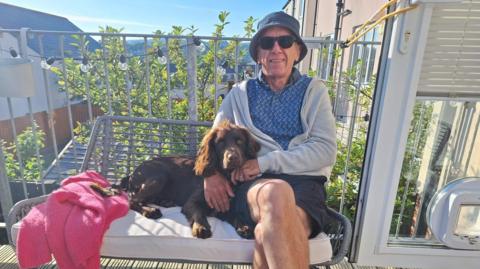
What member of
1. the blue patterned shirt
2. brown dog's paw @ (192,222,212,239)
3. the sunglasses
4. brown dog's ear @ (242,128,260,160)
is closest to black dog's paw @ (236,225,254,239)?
brown dog's paw @ (192,222,212,239)

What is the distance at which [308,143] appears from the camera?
1710 millimetres

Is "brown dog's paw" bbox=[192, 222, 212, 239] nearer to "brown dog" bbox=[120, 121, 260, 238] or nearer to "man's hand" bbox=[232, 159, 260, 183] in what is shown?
"brown dog" bbox=[120, 121, 260, 238]

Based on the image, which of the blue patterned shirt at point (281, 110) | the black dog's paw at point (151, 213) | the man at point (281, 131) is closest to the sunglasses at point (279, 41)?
Result: the man at point (281, 131)

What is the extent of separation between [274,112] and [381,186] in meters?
0.79

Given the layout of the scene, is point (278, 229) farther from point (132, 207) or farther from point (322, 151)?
point (132, 207)

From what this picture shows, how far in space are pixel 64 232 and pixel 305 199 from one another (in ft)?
3.84

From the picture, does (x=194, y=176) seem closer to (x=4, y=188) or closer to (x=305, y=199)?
(x=305, y=199)

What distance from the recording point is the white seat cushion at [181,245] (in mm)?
1470

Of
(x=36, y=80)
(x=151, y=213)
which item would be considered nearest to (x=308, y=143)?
(x=151, y=213)

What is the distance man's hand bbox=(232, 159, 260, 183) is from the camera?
5.52 ft

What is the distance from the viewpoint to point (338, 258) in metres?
1.58

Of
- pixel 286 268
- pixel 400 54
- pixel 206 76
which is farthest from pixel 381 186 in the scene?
pixel 206 76

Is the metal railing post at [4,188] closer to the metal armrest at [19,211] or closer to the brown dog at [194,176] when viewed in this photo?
the metal armrest at [19,211]

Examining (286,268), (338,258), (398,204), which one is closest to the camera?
(286,268)
